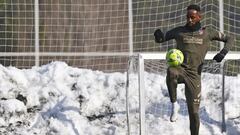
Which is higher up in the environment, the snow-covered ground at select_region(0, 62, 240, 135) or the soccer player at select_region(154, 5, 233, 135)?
the soccer player at select_region(154, 5, 233, 135)

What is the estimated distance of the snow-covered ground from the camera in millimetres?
10125

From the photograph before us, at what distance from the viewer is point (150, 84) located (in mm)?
11133

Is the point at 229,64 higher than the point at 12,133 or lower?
higher

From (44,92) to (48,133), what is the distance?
1.00m

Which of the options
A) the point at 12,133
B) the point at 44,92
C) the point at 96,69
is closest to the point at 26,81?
the point at 44,92

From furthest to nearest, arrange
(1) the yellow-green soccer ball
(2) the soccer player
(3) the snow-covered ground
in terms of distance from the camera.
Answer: (3) the snow-covered ground
(2) the soccer player
(1) the yellow-green soccer ball

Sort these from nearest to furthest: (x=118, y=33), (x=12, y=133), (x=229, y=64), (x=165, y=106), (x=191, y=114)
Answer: (x=191, y=114)
(x=12, y=133)
(x=165, y=106)
(x=229, y=64)
(x=118, y=33)

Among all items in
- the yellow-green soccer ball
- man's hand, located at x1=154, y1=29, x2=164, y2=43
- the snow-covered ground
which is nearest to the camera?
the yellow-green soccer ball

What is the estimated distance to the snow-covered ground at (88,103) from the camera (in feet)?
33.2

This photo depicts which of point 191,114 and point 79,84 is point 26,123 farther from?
point 191,114

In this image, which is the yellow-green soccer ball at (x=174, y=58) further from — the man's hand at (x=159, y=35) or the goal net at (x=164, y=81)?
the goal net at (x=164, y=81)

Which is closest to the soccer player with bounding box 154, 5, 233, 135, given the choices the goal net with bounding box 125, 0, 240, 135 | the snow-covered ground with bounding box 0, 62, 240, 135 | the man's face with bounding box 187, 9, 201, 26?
the man's face with bounding box 187, 9, 201, 26

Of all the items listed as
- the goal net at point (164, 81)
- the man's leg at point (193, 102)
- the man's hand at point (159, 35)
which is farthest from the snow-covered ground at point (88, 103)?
the man's hand at point (159, 35)

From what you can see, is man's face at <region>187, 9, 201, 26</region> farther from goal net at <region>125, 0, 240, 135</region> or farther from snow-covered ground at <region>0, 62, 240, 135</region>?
snow-covered ground at <region>0, 62, 240, 135</region>
